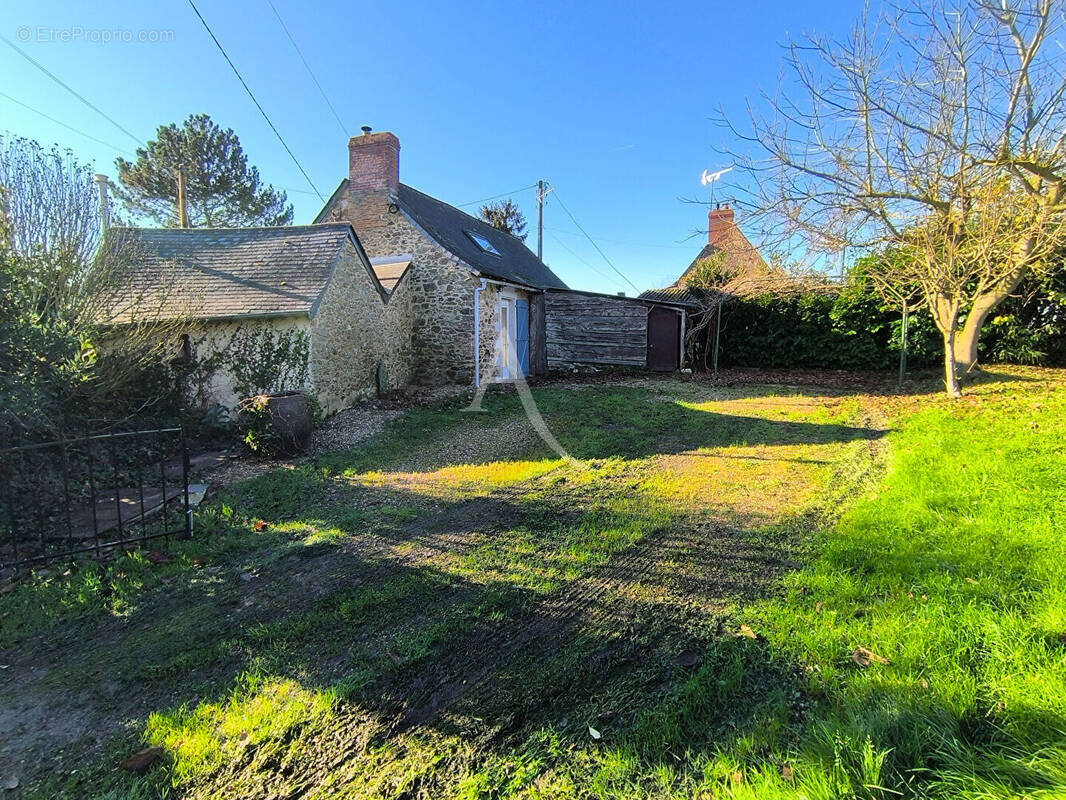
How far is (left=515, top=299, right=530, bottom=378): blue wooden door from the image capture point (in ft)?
48.3

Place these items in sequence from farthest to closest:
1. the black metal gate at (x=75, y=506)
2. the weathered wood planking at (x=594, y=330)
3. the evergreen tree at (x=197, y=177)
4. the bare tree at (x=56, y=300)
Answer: the evergreen tree at (x=197, y=177) < the weathered wood planking at (x=594, y=330) < the bare tree at (x=56, y=300) < the black metal gate at (x=75, y=506)

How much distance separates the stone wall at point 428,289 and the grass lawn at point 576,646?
8067mm

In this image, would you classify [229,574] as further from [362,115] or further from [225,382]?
[362,115]

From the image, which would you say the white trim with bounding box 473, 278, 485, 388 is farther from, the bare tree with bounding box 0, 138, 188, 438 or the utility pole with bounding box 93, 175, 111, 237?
the utility pole with bounding box 93, 175, 111, 237

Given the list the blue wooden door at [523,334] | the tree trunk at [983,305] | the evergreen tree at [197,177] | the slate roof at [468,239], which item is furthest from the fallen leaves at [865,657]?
the evergreen tree at [197,177]

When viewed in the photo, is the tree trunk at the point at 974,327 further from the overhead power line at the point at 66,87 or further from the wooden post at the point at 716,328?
the overhead power line at the point at 66,87

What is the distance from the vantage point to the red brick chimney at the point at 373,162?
41.3 ft

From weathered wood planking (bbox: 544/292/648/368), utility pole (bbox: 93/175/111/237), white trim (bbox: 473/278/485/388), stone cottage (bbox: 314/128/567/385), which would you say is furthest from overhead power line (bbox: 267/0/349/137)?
weathered wood planking (bbox: 544/292/648/368)

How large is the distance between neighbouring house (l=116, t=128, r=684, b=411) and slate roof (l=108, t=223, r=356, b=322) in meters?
0.03

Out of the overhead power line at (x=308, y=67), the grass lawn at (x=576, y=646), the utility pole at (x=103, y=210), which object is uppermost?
the overhead power line at (x=308, y=67)

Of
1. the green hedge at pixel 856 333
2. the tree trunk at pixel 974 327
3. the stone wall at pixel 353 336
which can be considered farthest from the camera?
the green hedge at pixel 856 333

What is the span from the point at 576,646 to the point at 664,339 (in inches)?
565

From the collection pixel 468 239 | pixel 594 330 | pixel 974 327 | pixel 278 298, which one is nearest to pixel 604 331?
pixel 594 330

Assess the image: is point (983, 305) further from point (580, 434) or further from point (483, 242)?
point (483, 242)
